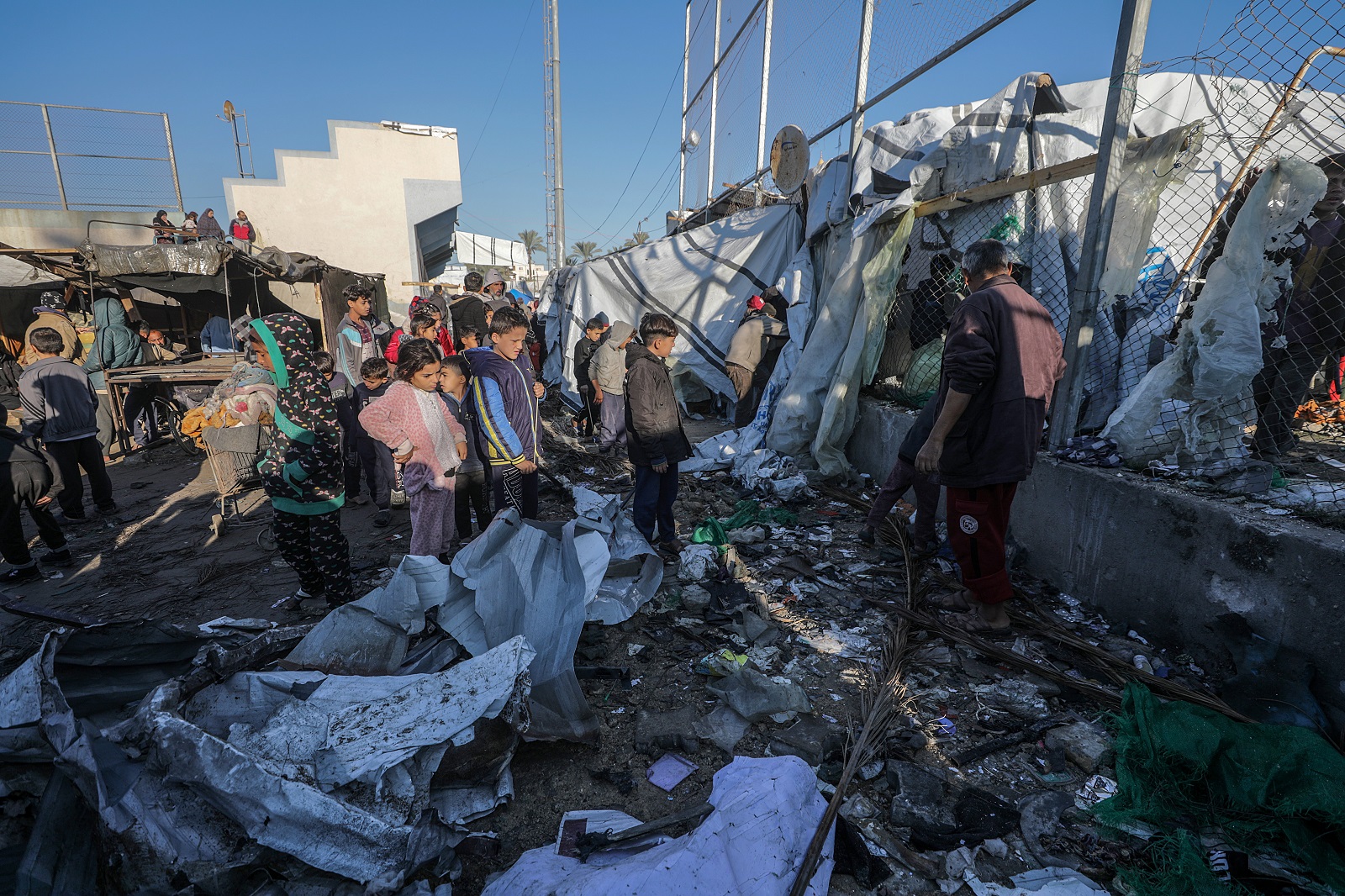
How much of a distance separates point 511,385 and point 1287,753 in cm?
376

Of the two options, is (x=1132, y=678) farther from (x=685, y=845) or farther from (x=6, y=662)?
(x=6, y=662)

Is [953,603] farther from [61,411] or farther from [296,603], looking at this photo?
[61,411]

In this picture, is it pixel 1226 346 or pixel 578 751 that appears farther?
pixel 1226 346

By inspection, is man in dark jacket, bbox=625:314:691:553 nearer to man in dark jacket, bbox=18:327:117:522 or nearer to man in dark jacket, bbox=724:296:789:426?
man in dark jacket, bbox=724:296:789:426

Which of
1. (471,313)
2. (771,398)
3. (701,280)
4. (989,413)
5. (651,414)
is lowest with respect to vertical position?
(771,398)

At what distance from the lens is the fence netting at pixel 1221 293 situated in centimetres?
288

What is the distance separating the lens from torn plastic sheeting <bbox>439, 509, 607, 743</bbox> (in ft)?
7.87

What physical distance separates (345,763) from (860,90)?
6.47m

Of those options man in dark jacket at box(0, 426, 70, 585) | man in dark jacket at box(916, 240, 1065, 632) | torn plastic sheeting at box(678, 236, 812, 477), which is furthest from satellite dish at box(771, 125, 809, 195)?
man in dark jacket at box(0, 426, 70, 585)

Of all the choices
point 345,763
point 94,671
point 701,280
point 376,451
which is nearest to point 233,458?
point 376,451

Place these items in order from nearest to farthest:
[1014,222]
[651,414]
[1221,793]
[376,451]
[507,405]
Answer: [1221,793] → [507,405] → [651,414] → [1014,222] → [376,451]

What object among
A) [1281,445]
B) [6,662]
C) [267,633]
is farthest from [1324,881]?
[6,662]

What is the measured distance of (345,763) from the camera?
1749 millimetres

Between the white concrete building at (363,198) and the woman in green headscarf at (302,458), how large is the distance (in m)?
15.3
